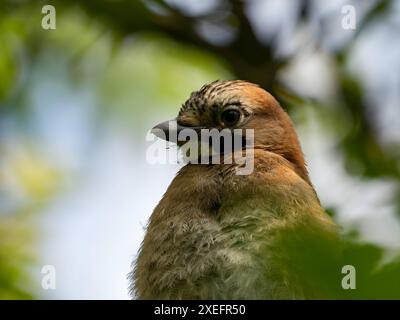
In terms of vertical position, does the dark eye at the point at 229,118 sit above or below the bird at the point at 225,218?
above

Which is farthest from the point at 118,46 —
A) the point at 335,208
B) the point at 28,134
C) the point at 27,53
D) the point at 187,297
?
the point at 335,208

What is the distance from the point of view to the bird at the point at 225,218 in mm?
4027

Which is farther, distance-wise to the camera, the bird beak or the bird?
the bird beak

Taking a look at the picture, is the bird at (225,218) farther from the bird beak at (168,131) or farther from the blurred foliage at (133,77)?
the blurred foliage at (133,77)

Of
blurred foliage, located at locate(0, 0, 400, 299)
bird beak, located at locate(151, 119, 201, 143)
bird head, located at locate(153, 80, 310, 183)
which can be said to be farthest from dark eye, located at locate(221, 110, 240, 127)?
blurred foliage, located at locate(0, 0, 400, 299)

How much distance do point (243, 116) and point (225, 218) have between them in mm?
1204

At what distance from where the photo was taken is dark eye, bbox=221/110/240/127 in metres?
5.24

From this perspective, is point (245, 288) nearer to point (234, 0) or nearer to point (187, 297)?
point (187, 297)

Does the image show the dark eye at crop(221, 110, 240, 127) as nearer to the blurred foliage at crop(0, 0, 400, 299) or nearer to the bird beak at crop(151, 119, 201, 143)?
the bird beak at crop(151, 119, 201, 143)

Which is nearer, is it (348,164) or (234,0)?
(348,164)

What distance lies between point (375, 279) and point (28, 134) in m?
3.97

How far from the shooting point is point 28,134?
209 inches

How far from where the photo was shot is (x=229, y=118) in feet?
17.3

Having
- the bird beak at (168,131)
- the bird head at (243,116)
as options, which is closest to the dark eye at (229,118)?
the bird head at (243,116)
